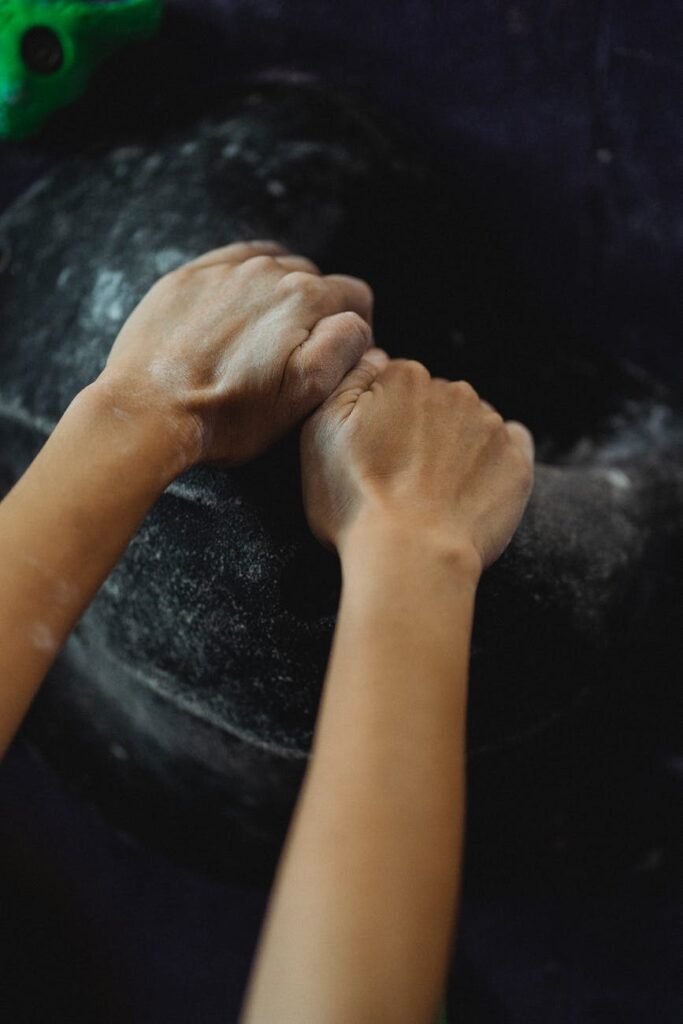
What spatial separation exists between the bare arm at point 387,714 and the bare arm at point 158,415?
0.15 feet

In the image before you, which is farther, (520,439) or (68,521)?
(520,439)

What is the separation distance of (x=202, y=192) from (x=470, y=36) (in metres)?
0.44

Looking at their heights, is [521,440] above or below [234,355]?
below

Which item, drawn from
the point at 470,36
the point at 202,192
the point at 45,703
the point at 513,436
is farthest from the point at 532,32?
the point at 45,703

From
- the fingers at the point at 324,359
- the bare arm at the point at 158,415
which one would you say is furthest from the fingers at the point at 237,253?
the fingers at the point at 324,359

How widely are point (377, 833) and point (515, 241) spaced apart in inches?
36.2

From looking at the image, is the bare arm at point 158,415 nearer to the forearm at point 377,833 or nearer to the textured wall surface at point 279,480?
the textured wall surface at point 279,480

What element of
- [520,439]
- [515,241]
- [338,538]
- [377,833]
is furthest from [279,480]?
[515,241]

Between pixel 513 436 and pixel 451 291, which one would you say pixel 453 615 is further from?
pixel 451 291

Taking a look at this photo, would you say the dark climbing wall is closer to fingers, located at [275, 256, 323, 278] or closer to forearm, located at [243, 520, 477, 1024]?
fingers, located at [275, 256, 323, 278]

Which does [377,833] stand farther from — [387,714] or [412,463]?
[412,463]

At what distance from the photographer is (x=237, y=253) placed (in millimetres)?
861

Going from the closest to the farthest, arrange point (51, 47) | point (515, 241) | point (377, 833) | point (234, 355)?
point (377, 833), point (234, 355), point (51, 47), point (515, 241)

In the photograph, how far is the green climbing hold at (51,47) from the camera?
3.43 ft
